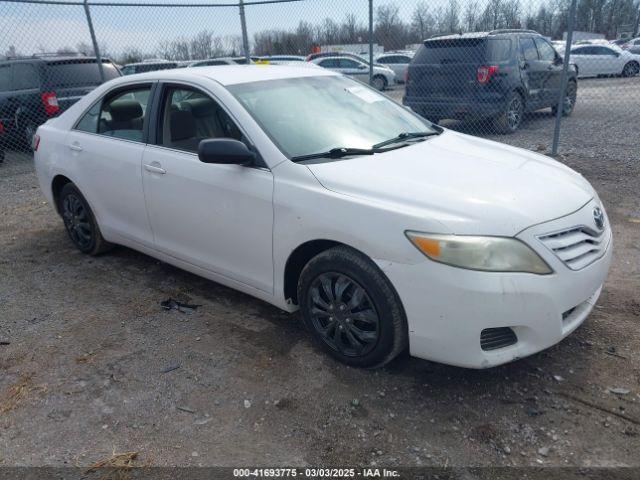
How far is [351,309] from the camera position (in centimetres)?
296

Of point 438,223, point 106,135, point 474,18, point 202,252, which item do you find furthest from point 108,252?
point 474,18

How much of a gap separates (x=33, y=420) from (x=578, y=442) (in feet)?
Answer: 9.01

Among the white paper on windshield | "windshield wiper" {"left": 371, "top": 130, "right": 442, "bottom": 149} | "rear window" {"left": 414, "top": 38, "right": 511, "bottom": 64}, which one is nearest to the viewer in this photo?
"windshield wiper" {"left": 371, "top": 130, "right": 442, "bottom": 149}

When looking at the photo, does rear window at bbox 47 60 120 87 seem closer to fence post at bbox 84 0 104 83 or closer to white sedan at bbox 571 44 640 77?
fence post at bbox 84 0 104 83

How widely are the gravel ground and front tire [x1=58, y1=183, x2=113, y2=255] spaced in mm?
667

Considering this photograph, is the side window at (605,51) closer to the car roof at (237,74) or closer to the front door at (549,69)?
the front door at (549,69)

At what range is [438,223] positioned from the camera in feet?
8.46

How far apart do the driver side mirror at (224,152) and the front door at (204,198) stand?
124 millimetres

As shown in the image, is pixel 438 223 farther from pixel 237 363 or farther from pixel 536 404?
pixel 237 363

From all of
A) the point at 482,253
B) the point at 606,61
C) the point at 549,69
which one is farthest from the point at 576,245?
the point at 606,61

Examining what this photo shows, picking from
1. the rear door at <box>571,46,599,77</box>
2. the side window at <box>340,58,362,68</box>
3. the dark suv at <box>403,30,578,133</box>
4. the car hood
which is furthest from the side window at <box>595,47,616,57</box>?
the car hood

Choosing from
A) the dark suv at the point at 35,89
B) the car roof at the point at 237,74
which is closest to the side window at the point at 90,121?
the car roof at the point at 237,74

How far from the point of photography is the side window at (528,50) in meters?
9.60

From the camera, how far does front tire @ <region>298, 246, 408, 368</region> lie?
277 centimetres
